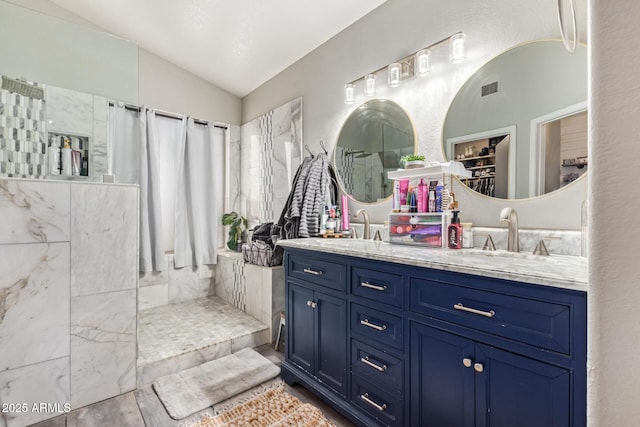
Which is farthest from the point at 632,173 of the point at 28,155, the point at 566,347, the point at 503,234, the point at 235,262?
the point at 235,262

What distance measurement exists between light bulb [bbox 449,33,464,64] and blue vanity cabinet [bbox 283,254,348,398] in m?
1.29

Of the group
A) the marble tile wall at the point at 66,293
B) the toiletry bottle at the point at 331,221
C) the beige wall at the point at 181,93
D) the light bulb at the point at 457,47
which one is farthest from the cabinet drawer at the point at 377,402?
the beige wall at the point at 181,93

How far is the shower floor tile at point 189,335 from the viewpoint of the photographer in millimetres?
Result: 2045

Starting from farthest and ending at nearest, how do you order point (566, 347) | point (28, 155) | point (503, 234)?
point (28, 155)
point (503, 234)
point (566, 347)

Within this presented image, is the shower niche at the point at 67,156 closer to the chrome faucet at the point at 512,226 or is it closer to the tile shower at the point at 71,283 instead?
the tile shower at the point at 71,283

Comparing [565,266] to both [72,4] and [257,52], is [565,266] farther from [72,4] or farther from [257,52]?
[72,4]

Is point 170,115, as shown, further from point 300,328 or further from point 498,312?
point 498,312

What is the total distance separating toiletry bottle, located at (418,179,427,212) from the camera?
5.54ft

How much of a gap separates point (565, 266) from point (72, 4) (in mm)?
4246

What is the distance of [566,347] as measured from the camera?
83cm

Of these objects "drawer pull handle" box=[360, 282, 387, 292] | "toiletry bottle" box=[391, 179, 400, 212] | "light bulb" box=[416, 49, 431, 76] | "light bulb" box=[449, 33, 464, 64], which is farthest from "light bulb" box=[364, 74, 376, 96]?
"drawer pull handle" box=[360, 282, 387, 292]

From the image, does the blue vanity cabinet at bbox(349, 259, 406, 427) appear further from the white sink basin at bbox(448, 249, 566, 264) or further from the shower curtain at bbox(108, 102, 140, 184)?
the shower curtain at bbox(108, 102, 140, 184)

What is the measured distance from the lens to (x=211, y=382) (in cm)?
193

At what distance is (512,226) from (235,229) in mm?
2913
